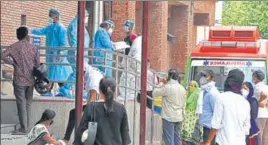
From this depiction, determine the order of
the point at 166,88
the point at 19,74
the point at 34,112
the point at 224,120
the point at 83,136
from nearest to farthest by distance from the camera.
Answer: the point at 83,136 < the point at 224,120 < the point at 19,74 < the point at 34,112 < the point at 166,88

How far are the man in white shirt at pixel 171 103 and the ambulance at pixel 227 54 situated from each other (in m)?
2.37

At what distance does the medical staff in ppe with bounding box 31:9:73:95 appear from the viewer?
12797mm

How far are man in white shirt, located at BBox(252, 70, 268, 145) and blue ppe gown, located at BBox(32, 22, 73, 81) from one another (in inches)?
132

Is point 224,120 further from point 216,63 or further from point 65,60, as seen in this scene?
point 216,63

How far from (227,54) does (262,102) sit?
2.77 meters

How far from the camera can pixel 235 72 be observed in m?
9.24

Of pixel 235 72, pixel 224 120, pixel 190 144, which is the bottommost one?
pixel 190 144

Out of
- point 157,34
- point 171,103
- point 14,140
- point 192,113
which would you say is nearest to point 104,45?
point 171,103

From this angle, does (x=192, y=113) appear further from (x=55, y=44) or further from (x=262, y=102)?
(x=55, y=44)

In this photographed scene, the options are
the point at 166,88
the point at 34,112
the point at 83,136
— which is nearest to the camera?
the point at 83,136

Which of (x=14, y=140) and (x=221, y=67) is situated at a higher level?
(x=221, y=67)

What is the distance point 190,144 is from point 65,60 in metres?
3.01

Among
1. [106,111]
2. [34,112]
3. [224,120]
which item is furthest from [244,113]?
[34,112]

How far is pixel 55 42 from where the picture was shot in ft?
43.0
